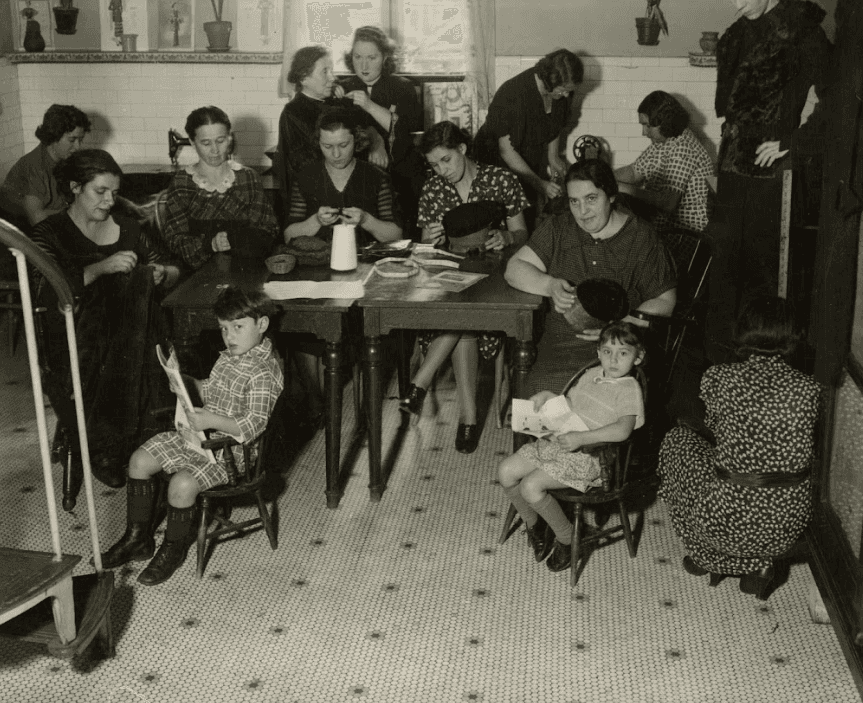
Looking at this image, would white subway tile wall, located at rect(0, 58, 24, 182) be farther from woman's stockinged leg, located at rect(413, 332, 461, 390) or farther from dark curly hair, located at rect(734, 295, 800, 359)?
dark curly hair, located at rect(734, 295, 800, 359)

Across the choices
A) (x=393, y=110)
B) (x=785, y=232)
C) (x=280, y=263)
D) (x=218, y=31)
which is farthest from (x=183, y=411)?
(x=218, y=31)

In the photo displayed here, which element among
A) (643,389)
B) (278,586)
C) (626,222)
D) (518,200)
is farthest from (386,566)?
(518,200)

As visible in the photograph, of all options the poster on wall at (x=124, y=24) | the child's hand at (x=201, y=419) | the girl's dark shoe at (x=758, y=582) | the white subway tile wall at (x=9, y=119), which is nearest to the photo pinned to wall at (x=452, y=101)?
the poster on wall at (x=124, y=24)

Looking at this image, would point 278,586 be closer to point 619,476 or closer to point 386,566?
point 386,566

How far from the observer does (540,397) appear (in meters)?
4.09

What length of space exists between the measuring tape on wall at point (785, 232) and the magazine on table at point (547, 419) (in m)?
1.70

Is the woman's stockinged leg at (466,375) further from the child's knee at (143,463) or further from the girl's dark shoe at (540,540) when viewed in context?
the child's knee at (143,463)

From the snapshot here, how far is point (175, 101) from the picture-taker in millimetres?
7844

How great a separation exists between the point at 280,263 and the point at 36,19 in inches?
163

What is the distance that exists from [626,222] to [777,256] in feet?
4.67

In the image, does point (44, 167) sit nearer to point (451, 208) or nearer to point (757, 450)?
point (451, 208)

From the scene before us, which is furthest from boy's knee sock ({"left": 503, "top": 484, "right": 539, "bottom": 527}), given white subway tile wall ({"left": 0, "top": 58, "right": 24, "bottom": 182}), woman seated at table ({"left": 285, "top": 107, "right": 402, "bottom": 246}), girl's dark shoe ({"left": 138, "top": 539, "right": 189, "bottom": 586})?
white subway tile wall ({"left": 0, "top": 58, "right": 24, "bottom": 182})

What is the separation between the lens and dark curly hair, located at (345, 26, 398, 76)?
6809 millimetres

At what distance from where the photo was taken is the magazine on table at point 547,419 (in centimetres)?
396
